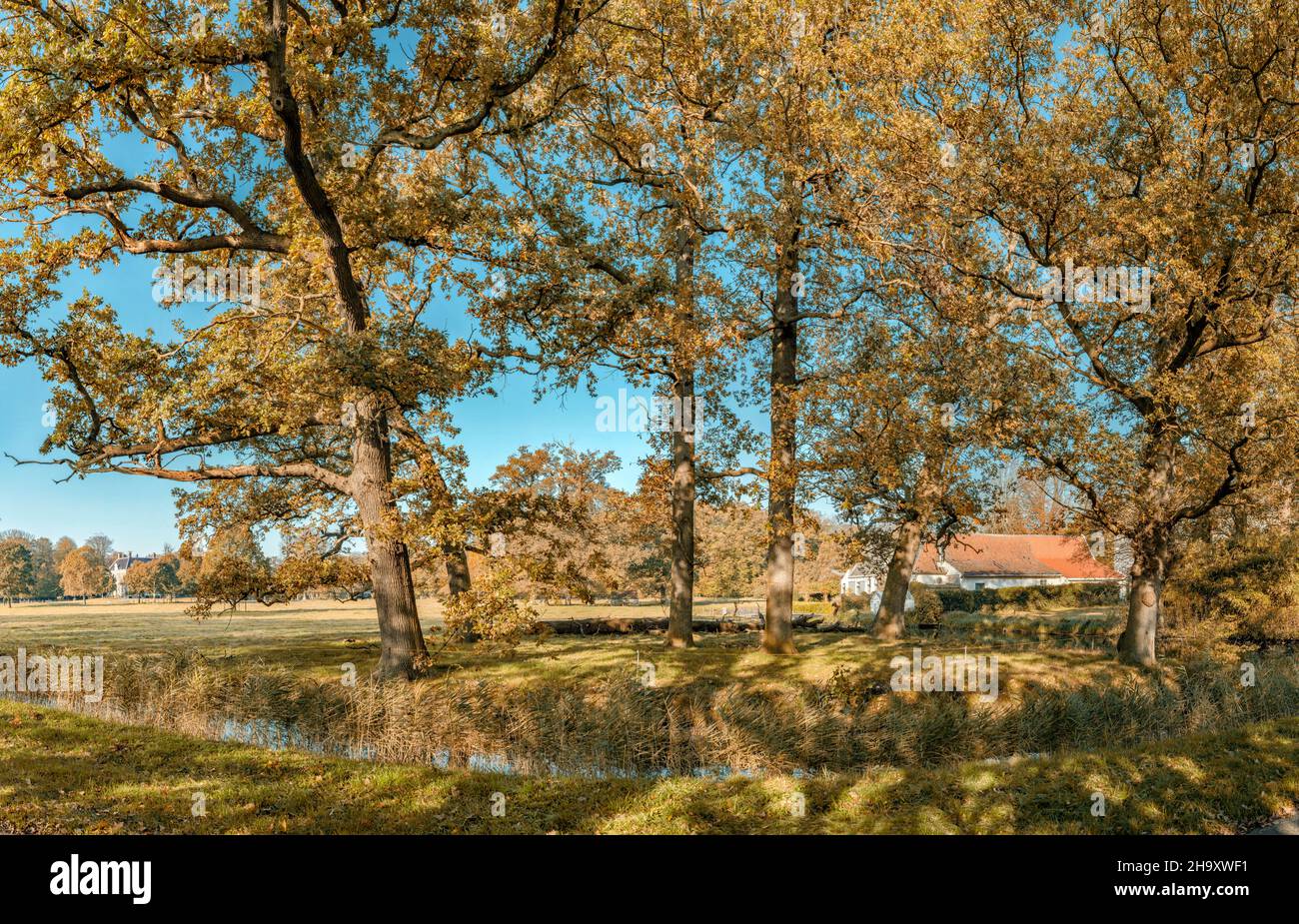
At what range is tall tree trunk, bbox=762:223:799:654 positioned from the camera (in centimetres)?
1825

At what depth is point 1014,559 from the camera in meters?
57.6

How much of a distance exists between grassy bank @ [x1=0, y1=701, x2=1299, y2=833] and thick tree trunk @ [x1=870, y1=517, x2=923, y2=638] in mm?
13214

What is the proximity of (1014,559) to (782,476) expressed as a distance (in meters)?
48.0

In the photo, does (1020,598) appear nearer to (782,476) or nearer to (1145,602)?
(1145,602)

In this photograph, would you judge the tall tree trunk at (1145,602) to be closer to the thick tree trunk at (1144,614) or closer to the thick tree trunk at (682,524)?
the thick tree trunk at (1144,614)

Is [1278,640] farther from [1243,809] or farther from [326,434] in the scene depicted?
[326,434]

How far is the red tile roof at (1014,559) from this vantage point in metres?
55.9

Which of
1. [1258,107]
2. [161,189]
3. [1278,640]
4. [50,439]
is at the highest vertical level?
[1258,107]

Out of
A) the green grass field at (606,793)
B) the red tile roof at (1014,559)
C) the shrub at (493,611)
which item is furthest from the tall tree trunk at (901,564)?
the red tile roof at (1014,559)

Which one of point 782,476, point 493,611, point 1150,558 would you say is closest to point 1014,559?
point 1150,558

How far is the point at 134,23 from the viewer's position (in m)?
10.2
